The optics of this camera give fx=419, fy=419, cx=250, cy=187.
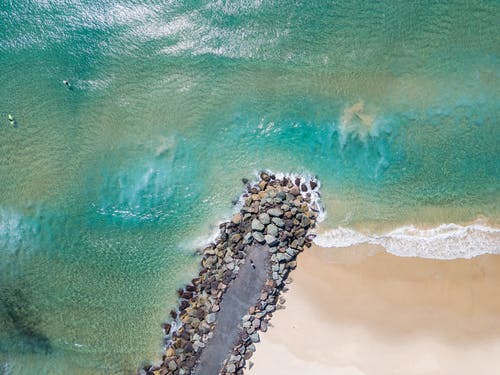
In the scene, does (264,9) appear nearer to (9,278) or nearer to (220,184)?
(220,184)

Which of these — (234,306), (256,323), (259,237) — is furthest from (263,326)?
(259,237)

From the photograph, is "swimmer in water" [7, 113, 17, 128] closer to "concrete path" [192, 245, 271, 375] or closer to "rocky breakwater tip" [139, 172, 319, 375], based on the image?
"rocky breakwater tip" [139, 172, 319, 375]

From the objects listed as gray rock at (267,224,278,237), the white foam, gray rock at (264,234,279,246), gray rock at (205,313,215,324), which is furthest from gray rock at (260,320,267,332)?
the white foam

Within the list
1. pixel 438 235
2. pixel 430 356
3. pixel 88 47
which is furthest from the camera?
pixel 88 47

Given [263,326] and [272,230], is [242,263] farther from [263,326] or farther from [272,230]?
[263,326]

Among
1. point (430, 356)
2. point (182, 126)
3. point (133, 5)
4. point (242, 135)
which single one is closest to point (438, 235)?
point (430, 356)
